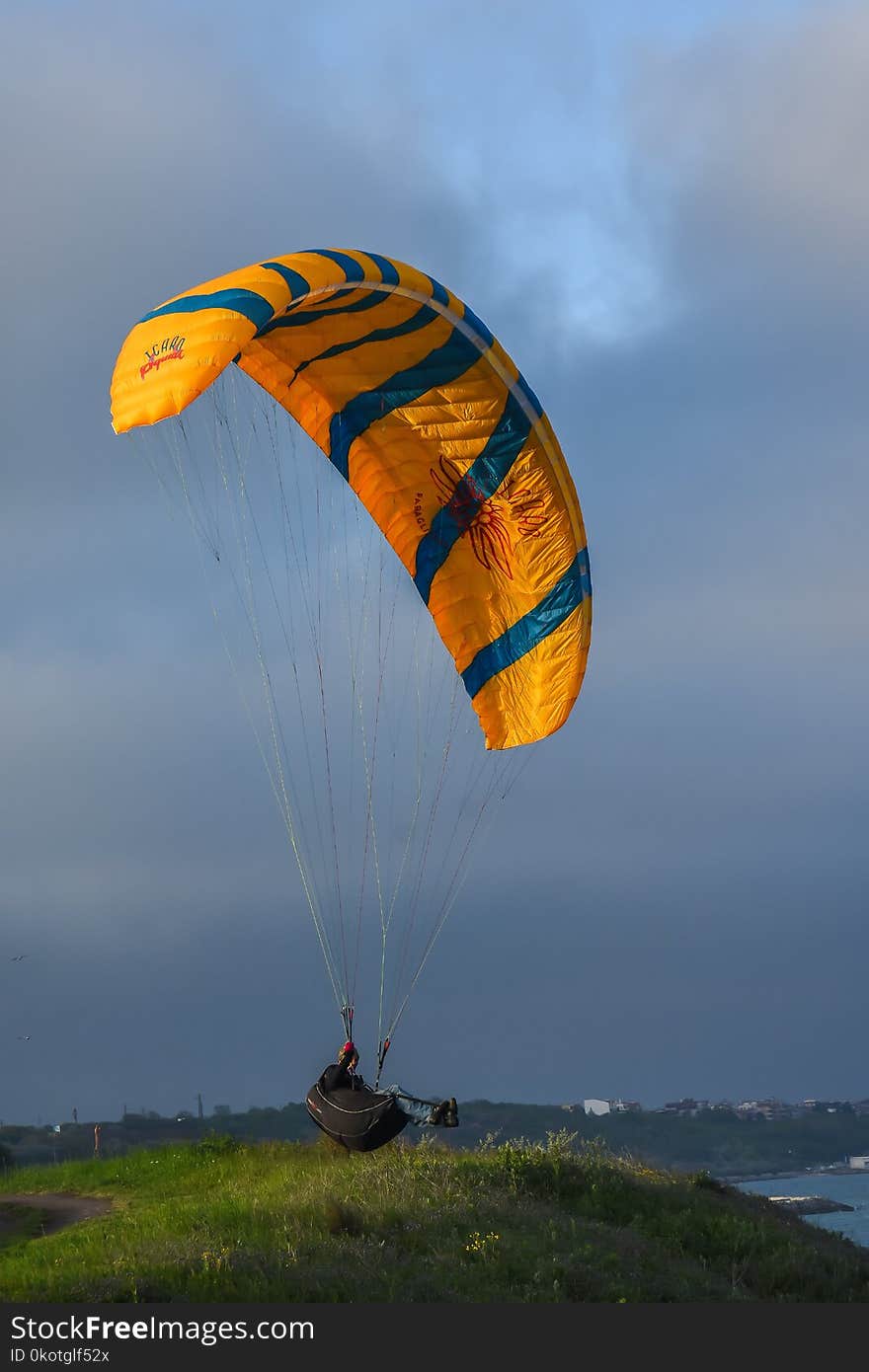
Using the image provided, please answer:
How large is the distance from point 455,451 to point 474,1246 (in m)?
8.30

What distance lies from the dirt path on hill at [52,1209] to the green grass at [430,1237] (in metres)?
0.39

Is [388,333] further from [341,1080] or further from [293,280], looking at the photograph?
[341,1080]

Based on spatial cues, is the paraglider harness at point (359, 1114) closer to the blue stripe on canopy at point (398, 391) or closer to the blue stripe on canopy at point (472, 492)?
the blue stripe on canopy at point (472, 492)

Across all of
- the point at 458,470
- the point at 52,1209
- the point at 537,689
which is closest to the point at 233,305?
the point at 458,470

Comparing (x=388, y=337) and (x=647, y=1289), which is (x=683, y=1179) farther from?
(x=388, y=337)

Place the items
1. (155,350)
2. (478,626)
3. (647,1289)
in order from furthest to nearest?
1. (478,626)
2. (647,1289)
3. (155,350)

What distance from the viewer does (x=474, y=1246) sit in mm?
13453

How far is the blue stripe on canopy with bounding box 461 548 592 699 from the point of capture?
15.0 metres

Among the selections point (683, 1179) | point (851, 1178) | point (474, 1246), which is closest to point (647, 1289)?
point (474, 1246)

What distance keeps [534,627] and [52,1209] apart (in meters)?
11.0

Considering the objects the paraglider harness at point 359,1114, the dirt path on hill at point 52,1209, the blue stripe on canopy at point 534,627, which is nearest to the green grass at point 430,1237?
the dirt path on hill at point 52,1209

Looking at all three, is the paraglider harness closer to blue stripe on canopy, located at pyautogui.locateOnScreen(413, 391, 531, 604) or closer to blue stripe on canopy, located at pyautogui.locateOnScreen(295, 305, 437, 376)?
blue stripe on canopy, located at pyautogui.locateOnScreen(413, 391, 531, 604)

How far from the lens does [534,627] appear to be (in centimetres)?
1525

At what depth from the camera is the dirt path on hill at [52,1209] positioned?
17.9 meters
